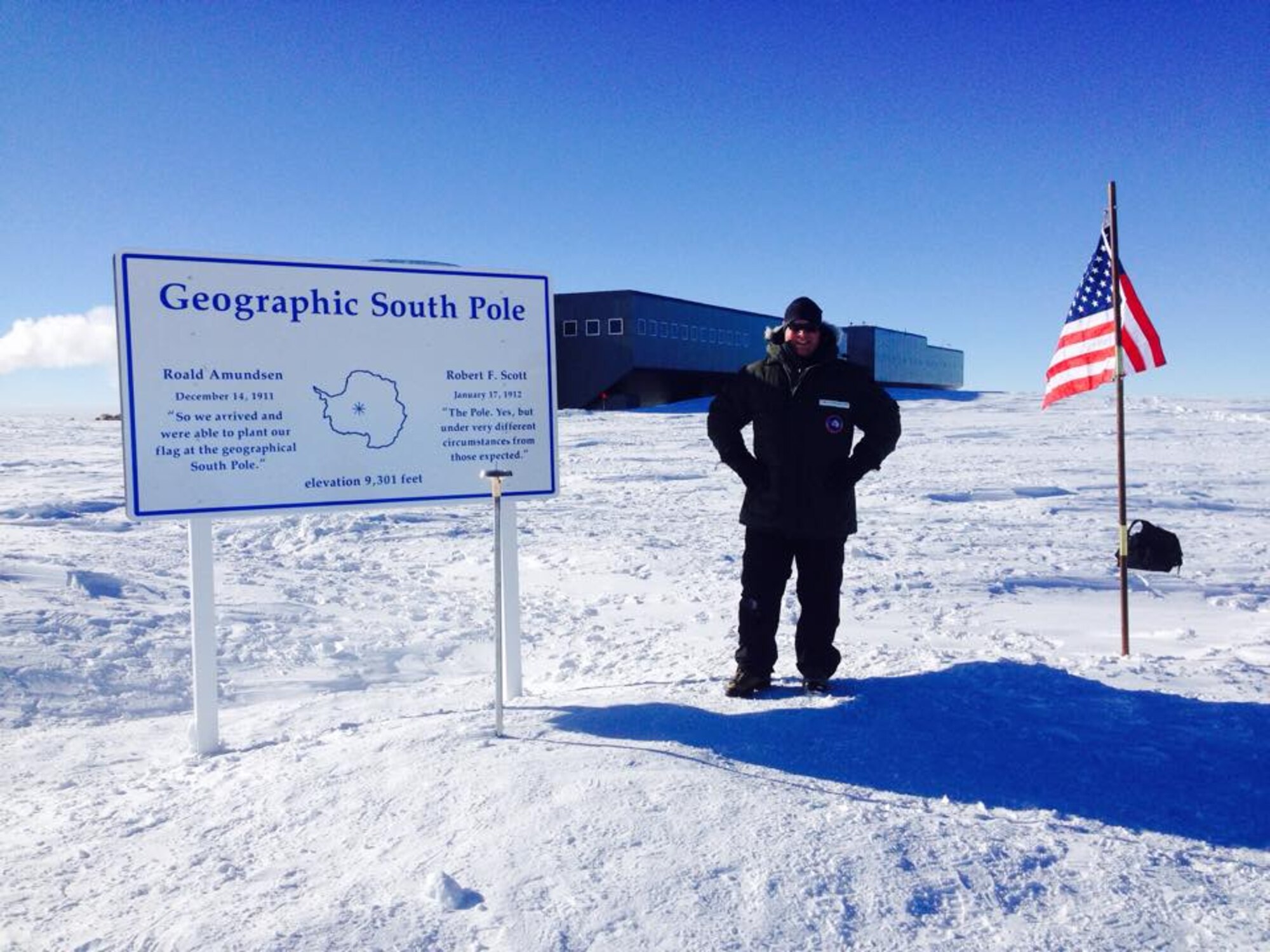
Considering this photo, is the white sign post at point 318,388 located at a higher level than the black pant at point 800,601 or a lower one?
higher

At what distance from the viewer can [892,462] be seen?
53.7ft

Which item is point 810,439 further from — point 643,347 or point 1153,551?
point 643,347

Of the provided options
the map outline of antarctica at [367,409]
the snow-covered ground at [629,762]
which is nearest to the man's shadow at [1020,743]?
the snow-covered ground at [629,762]

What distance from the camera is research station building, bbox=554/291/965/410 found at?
35656mm

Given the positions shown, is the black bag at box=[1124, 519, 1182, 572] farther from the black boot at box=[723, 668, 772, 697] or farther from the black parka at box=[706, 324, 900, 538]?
the black boot at box=[723, 668, 772, 697]

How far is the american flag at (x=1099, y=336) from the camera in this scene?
5.25 m

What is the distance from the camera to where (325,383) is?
4.11 meters

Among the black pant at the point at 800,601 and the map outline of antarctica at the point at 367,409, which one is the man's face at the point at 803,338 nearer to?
the black pant at the point at 800,601

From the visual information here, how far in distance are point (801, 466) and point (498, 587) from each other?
149cm

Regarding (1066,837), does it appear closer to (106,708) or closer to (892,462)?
(106,708)

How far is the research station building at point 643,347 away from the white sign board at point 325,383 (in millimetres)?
27993

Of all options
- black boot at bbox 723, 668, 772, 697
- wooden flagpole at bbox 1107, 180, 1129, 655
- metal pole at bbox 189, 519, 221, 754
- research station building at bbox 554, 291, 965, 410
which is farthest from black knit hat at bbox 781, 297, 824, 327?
research station building at bbox 554, 291, 965, 410

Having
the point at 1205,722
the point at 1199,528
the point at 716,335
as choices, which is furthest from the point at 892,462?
the point at 716,335

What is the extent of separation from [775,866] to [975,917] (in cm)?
54
